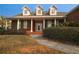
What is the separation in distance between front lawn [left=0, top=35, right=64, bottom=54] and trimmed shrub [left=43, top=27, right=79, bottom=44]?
467mm

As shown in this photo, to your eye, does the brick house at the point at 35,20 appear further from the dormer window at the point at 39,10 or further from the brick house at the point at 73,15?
the brick house at the point at 73,15

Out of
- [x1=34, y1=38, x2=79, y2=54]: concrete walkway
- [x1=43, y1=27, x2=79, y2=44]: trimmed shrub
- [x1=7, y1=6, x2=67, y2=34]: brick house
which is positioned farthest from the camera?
[x1=7, y1=6, x2=67, y2=34]: brick house

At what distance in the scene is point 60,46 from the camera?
7.70m

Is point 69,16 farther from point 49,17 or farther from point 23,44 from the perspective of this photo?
point 23,44

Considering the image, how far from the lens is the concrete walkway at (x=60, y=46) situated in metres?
7.59

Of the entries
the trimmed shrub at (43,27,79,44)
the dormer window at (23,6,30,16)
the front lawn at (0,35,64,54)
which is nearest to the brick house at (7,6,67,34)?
the dormer window at (23,6,30,16)

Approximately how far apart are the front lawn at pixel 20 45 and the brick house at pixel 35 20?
0.31 meters

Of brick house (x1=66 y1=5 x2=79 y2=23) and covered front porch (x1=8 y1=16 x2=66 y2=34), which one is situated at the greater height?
brick house (x1=66 y1=5 x2=79 y2=23)

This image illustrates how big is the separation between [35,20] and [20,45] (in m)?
0.99

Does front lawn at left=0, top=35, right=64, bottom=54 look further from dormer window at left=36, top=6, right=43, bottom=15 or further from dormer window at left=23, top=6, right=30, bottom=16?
dormer window at left=36, top=6, right=43, bottom=15

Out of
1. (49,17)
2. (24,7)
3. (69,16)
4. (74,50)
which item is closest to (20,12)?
(24,7)

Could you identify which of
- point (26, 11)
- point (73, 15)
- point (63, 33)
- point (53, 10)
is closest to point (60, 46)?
point (63, 33)

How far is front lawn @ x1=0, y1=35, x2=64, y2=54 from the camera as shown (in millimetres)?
7652

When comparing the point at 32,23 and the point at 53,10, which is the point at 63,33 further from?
the point at 32,23
